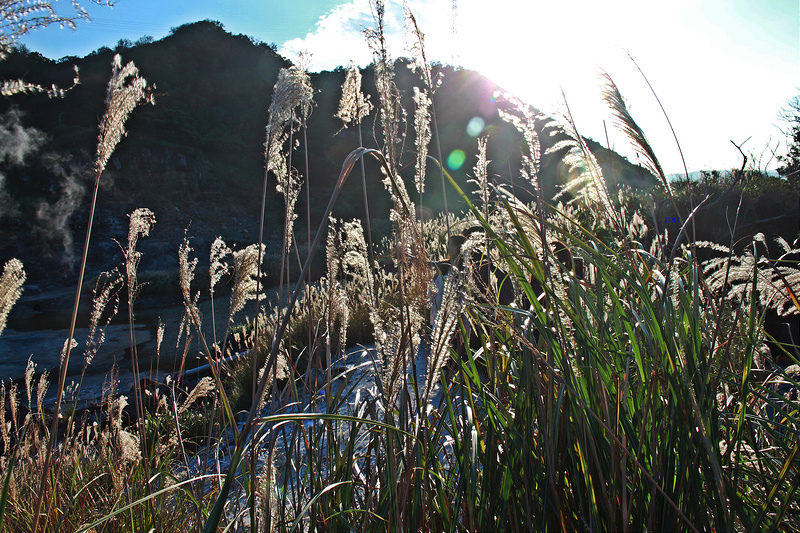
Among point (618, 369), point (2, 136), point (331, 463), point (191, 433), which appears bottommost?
point (191, 433)

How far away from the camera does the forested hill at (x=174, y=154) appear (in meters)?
23.4

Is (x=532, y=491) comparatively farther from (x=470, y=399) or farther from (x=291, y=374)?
(x=291, y=374)

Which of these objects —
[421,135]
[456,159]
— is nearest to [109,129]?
[421,135]

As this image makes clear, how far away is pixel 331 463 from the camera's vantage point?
116 cm

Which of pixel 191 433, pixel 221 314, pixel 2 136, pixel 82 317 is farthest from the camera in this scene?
pixel 2 136

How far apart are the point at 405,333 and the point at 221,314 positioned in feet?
35.8

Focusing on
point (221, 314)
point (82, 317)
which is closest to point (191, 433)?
point (221, 314)

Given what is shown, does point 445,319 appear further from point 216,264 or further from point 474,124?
point 474,124

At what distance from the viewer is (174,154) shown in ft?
106

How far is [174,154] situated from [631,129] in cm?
3621

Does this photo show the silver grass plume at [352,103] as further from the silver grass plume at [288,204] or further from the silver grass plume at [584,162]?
the silver grass plume at [584,162]

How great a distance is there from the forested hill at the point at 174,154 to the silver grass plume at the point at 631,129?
60.1 ft

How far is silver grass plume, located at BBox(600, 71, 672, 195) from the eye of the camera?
950 millimetres

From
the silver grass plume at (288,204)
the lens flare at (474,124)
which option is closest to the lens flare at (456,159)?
the lens flare at (474,124)
